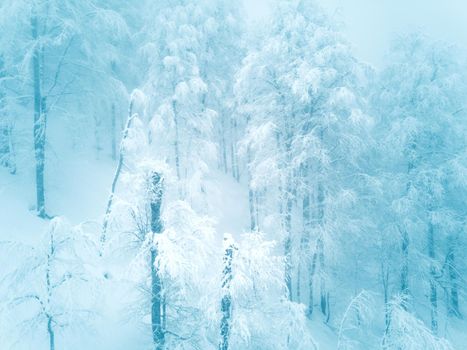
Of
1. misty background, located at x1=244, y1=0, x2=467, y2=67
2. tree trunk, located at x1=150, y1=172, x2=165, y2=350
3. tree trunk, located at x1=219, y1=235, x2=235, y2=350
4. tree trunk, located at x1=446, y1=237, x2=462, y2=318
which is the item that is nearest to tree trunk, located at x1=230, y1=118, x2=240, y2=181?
misty background, located at x1=244, y1=0, x2=467, y2=67

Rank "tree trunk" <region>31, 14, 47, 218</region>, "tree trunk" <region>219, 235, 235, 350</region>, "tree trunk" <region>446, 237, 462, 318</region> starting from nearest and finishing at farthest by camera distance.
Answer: "tree trunk" <region>219, 235, 235, 350</region> → "tree trunk" <region>31, 14, 47, 218</region> → "tree trunk" <region>446, 237, 462, 318</region>

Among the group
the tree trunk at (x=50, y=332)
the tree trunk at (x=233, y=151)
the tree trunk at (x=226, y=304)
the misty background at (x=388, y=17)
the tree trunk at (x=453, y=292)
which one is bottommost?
the tree trunk at (x=453, y=292)

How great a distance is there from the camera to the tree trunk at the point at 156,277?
982 centimetres

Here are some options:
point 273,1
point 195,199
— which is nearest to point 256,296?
point 195,199

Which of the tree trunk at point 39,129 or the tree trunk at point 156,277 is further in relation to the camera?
the tree trunk at point 39,129

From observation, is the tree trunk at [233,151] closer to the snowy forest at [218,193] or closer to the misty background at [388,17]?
the snowy forest at [218,193]

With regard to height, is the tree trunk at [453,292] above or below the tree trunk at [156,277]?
below

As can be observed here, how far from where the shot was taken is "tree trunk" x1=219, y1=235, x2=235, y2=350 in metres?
8.70

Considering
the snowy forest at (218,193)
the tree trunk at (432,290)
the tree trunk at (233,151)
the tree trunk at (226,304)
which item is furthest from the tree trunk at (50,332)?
the tree trunk at (233,151)

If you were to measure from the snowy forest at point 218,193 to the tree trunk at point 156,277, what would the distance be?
4 centimetres

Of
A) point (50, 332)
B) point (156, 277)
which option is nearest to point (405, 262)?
point (156, 277)

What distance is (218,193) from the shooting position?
1895 centimetres

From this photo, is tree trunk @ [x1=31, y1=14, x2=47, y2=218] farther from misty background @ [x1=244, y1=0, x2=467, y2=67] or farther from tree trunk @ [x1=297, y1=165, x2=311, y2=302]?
misty background @ [x1=244, y1=0, x2=467, y2=67]

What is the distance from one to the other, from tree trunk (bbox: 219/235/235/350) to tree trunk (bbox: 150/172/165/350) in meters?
1.94
